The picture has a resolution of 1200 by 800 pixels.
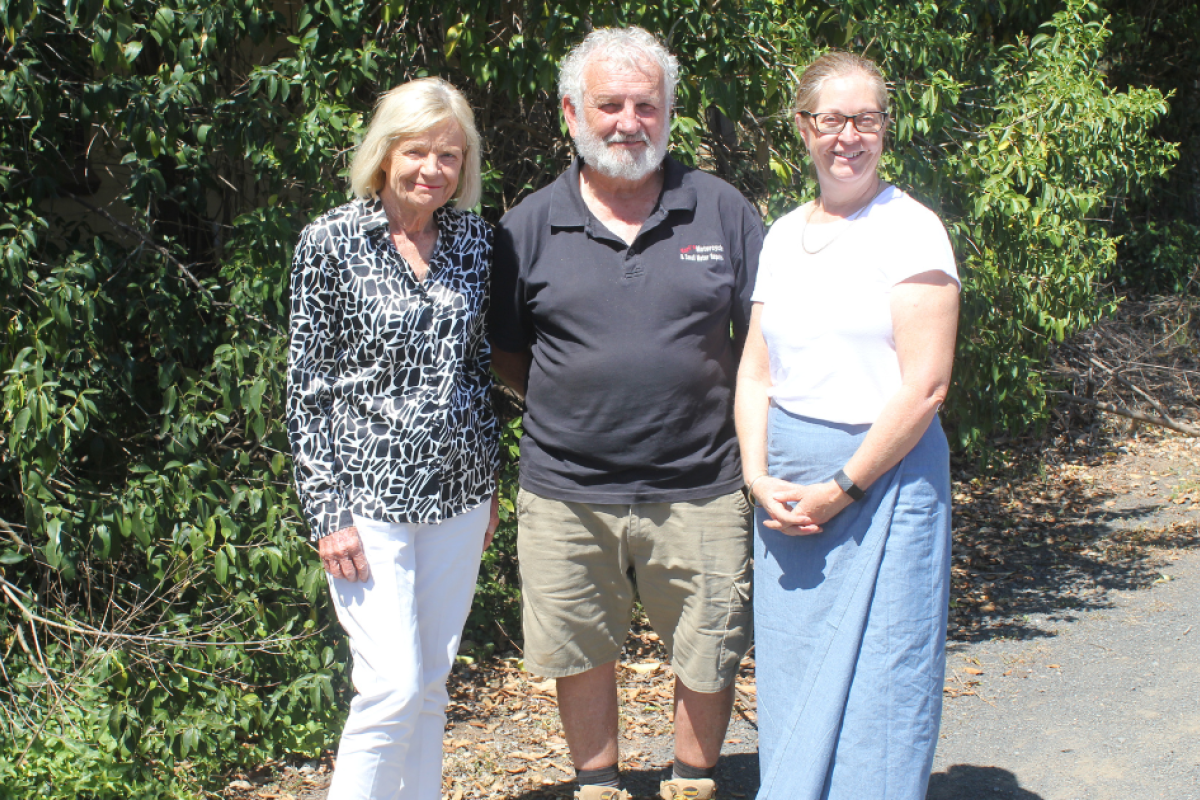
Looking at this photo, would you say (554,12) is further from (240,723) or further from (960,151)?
(240,723)

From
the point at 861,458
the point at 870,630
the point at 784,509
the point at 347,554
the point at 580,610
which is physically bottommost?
the point at 580,610

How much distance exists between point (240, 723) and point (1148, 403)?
710 cm

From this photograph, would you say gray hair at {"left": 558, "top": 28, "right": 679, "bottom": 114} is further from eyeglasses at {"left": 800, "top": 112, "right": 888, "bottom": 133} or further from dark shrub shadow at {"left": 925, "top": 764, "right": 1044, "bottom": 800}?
dark shrub shadow at {"left": 925, "top": 764, "right": 1044, "bottom": 800}

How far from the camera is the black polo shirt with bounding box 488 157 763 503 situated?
9.26 feet

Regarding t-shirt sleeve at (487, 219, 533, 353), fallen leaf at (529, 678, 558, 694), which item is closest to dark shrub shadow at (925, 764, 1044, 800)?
fallen leaf at (529, 678, 558, 694)

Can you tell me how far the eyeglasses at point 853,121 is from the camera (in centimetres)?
246

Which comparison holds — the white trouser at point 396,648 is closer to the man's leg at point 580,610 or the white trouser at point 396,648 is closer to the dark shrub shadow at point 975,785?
the man's leg at point 580,610

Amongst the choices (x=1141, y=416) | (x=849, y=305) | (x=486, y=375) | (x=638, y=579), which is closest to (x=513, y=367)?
(x=486, y=375)

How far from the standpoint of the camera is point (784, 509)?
2.56 meters

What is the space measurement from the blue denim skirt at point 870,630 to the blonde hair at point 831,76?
768 millimetres

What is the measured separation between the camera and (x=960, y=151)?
14.3 ft

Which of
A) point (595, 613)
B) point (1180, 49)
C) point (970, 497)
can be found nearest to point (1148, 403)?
point (970, 497)

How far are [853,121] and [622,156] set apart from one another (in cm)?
66

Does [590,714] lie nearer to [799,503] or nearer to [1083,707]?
[799,503]
